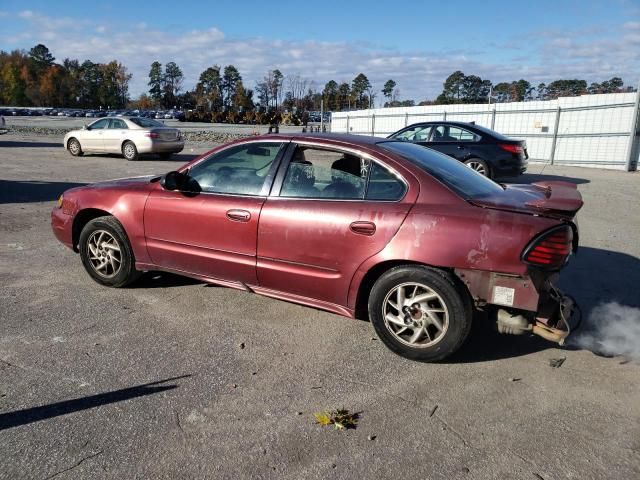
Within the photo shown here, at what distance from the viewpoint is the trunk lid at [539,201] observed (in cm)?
342

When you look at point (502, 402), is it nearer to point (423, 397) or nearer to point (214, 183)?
point (423, 397)

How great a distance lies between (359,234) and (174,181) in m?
1.82

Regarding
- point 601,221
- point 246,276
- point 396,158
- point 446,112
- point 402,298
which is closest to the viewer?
point 402,298

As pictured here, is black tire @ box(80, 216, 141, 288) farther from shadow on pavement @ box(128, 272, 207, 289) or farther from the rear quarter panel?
the rear quarter panel

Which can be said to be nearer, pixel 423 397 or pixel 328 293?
pixel 423 397

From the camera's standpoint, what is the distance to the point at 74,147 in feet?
60.7

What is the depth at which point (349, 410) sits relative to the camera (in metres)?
3.09

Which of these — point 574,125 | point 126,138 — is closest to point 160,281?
point 126,138

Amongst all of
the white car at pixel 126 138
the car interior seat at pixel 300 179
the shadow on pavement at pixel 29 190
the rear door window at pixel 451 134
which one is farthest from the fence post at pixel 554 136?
the car interior seat at pixel 300 179

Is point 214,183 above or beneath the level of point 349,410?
above

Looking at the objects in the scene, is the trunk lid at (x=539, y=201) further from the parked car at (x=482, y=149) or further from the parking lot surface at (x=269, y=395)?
the parked car at (x=482, y=149)

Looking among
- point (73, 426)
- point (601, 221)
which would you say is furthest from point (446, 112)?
point (73, 426)

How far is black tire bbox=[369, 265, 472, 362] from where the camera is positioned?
3.47m

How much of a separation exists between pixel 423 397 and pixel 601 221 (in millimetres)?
6971
